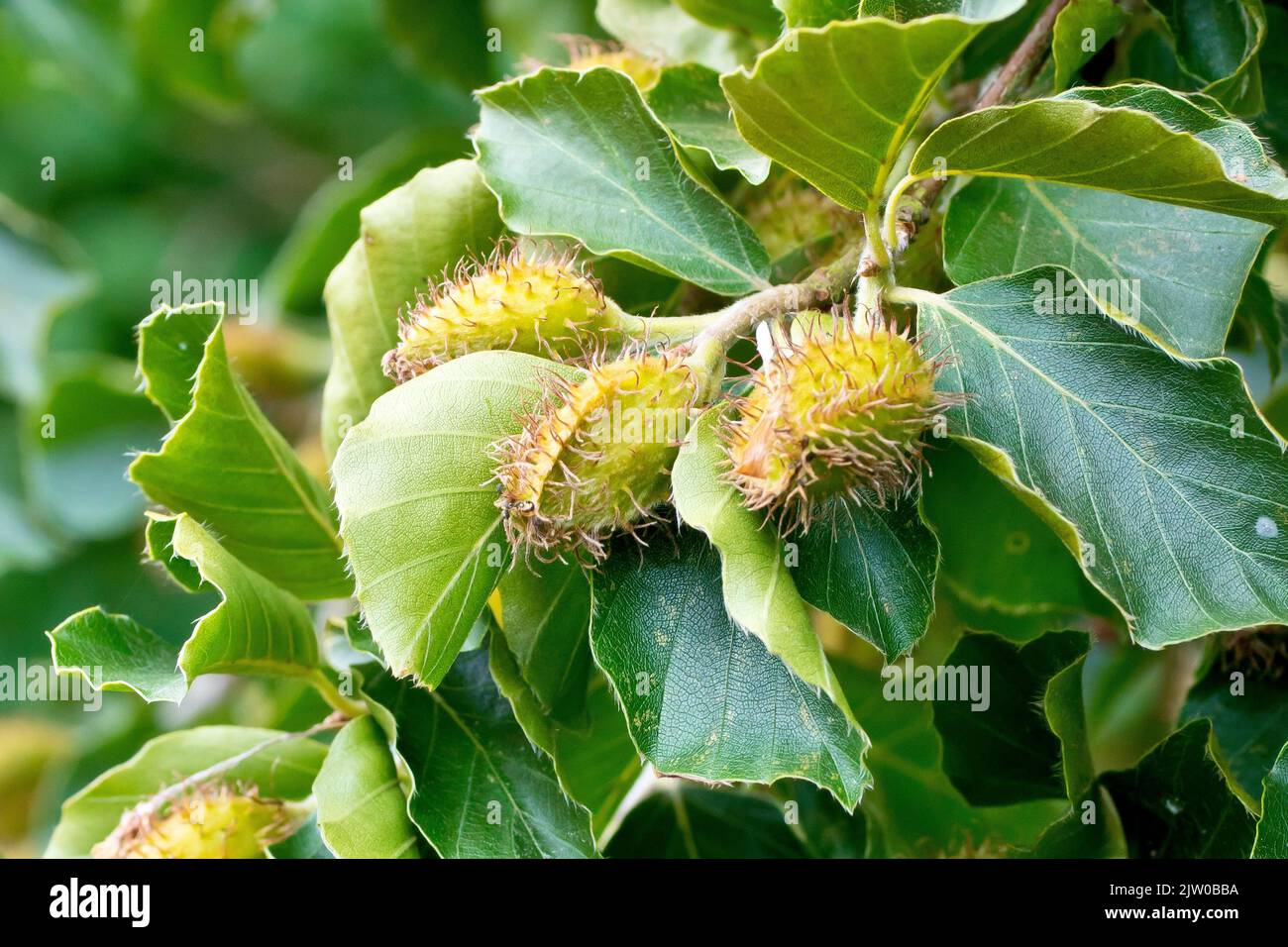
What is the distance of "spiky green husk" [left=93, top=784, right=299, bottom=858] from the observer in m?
1.12

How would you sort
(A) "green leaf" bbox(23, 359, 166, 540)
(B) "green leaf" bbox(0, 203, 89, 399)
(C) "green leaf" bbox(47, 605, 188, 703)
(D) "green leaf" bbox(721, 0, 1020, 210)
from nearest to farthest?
(D) "green leaf" bbox(721, 0, 1020, 210) < (C) "green leaf" bbox(47, 605, 188, 703) < (A) "green leaf" bbox(23, 359, 166, 540) < (B) "green leaf" bbox(0, 203, 89, 399)

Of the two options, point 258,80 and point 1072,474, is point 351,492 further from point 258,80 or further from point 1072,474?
point 258,80

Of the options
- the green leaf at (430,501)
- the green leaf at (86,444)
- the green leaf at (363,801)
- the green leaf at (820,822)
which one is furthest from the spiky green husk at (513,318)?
the green leaf at (86,444)

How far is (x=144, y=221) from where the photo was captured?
143 inches

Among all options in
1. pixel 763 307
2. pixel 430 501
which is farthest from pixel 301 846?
pixel 763 307

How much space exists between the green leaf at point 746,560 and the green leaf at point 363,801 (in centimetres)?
41

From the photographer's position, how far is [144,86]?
9.07 feet

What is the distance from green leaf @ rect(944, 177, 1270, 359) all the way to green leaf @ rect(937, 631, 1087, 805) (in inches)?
12.1

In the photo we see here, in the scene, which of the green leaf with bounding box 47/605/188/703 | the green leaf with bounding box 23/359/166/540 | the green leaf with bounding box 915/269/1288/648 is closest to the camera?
the green leaf with bounding box 915/269/1288/648

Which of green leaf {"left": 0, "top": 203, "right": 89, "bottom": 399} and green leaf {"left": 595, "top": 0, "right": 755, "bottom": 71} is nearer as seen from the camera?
green leaf {"left": 595, "top": 0, "right": 755, "bottom": 71}

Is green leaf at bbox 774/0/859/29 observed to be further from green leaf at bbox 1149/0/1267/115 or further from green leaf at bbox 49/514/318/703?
green leaf at bbox 49/514/318/703

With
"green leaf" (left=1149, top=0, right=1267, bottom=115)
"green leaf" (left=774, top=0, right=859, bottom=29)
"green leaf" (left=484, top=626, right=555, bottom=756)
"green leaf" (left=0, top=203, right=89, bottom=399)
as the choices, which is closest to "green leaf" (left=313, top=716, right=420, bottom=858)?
"green leaf" (left=484, top=626, right=555, bottom=756)

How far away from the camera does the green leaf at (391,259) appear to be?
1147 millimetres

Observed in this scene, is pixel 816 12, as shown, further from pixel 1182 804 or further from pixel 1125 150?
pixel 1182 804
